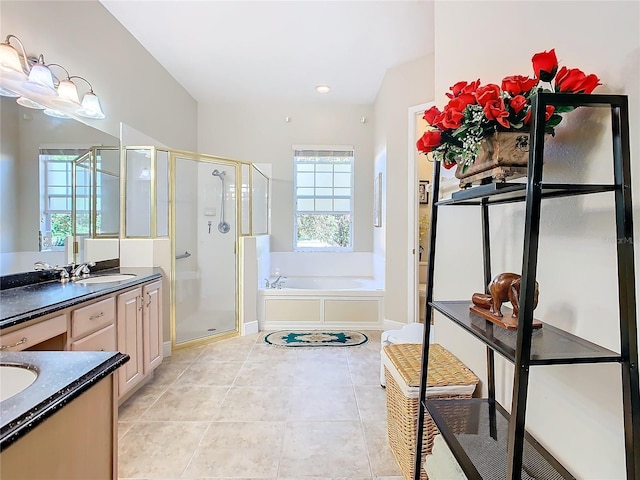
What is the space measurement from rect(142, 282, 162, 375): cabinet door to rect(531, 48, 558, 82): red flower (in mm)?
2626

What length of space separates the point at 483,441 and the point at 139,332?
227 centimetres

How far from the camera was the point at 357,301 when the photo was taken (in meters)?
3.97

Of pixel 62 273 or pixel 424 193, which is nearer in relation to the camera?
pixel 62 273

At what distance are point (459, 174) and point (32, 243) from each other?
238 centimetres

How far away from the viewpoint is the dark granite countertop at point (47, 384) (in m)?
0.61

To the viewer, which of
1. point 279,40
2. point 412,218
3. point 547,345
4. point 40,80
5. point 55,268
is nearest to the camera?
point 547,345

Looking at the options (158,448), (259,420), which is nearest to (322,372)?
(259,420)

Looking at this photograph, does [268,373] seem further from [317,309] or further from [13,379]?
[13,379]

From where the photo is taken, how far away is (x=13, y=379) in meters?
0.84

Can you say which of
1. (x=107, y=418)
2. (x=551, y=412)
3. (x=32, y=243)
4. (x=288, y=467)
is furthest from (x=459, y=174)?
(x=32, y=243)

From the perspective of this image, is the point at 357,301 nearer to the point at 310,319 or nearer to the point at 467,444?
the point at 310,319

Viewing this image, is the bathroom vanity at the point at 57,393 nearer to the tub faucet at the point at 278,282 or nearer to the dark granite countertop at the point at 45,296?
the dark granite countertop at the point at 45,296

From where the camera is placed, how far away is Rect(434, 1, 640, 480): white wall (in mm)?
769

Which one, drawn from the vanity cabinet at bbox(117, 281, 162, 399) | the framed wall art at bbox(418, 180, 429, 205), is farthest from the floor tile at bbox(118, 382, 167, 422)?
the framed wall art at bbox(418, 180, 429, 205)
